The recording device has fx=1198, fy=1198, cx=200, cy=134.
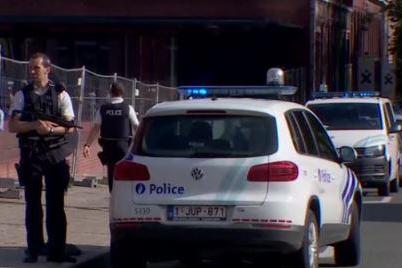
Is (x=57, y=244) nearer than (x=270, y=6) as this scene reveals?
Yes

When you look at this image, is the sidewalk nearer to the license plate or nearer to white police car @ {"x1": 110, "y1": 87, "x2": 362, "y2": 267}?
white police car @ {"x1": 110, "y1": 87, "x2": 362, "y2": 267}

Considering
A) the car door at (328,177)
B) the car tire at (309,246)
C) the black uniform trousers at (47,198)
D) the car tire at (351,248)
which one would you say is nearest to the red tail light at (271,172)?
the car tire at (309,246)

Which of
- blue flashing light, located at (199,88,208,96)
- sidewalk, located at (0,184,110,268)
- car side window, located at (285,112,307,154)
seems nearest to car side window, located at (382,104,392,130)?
blue flashing light, located at (199,88,208,96)

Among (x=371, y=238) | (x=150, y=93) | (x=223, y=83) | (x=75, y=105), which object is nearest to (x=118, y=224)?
(x=371, y=238)

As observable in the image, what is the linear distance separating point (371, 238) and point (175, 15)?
32763 millimetres

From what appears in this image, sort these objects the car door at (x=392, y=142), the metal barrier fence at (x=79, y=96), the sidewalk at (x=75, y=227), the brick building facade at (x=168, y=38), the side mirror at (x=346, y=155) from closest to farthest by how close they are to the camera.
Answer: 1. the sidewalk at (x=75, y=227)
2. the side mirror at (x=346, y=155)
3. the metal barrier fence at (x=79, y=96)
4. the car door at (x=392, y=142)
5. the brick building facade at (x=168, y=38)

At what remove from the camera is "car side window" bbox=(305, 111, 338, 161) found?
11602mm

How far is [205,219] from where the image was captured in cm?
1024

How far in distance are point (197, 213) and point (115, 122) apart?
5.30 m

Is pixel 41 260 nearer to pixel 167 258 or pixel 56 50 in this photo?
pixel 167 258

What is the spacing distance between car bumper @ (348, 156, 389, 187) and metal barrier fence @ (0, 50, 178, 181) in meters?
4.75

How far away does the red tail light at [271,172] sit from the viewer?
1020cm

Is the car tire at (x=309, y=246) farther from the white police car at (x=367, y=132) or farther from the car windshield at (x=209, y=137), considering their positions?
the white police car at (x=367, y=132)

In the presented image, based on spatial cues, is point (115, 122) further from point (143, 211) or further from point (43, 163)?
point (143, 211)
